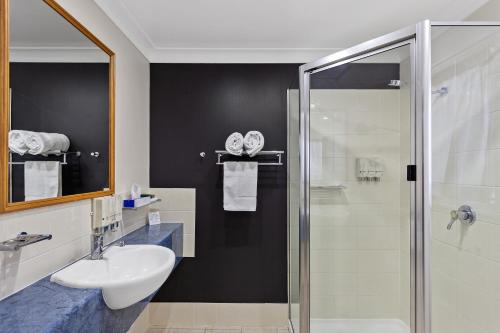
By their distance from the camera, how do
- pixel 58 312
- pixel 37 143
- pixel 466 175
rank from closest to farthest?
pixel 58 312, pixel 37 143, pixel 466 175

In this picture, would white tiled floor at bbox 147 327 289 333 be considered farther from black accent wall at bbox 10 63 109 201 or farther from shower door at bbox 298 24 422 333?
black accent wall at bbox 10 63 109 201

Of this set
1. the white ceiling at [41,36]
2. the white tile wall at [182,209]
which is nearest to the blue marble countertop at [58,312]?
the white ceiling at [41,36]

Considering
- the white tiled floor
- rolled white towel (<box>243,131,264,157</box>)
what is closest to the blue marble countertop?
the white tiled floor

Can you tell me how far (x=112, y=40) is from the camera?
2.02m

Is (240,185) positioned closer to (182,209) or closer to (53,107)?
(182,209)

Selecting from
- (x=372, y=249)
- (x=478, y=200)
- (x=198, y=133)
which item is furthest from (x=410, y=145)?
(x=198, y=133)

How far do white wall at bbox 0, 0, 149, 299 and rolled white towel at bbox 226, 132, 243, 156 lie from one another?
0.73 m

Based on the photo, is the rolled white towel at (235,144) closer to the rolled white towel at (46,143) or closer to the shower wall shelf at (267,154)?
the shower wall shelf at (267,154)

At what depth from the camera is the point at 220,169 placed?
2705mm

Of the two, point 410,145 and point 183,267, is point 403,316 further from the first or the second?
point 183,267

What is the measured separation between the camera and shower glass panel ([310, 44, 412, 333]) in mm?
1812

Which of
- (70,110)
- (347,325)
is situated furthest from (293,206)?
(70,110)

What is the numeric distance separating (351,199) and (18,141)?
6.17ft

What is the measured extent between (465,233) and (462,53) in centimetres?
90
